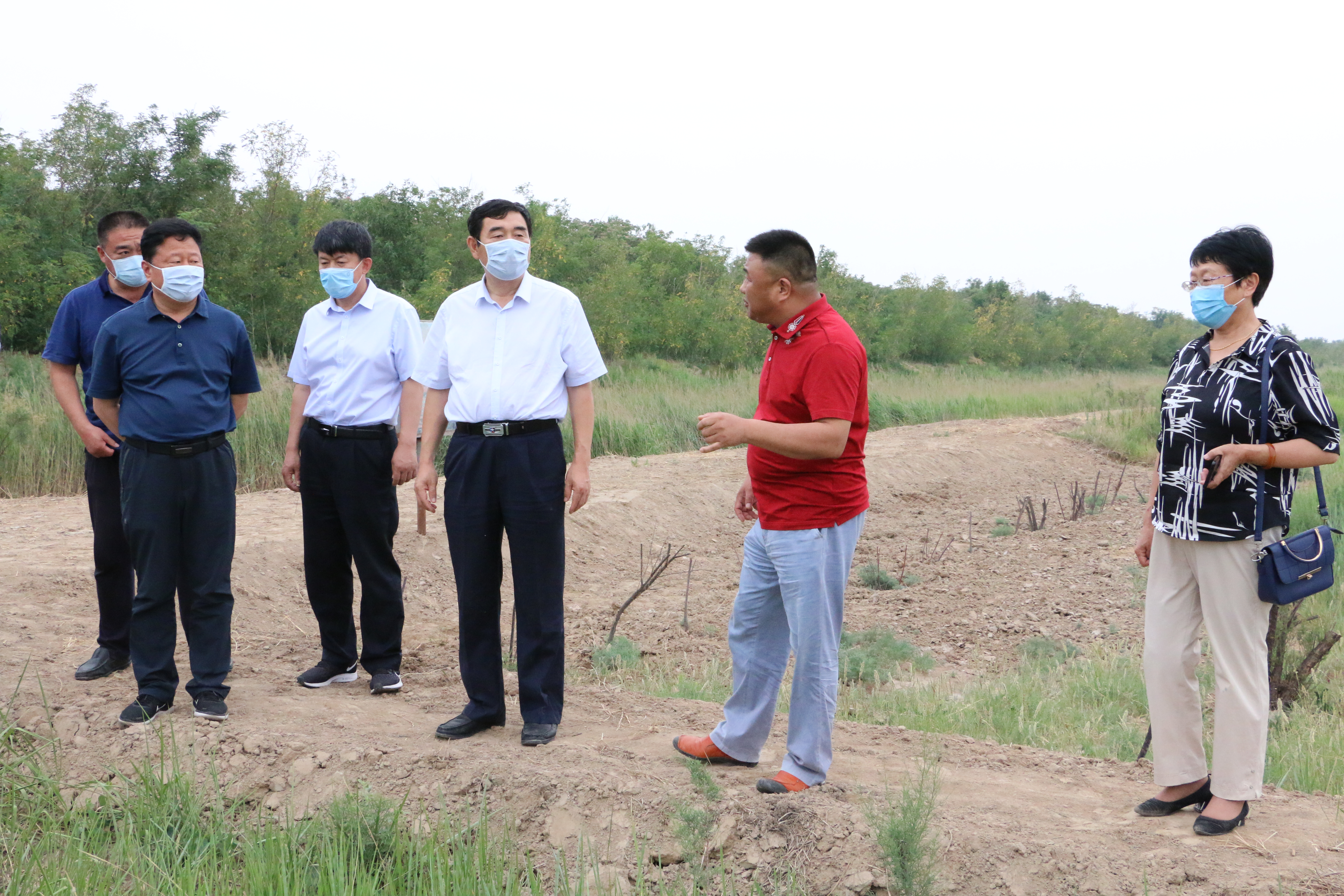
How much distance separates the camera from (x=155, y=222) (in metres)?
4.56

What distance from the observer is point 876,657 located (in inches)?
272

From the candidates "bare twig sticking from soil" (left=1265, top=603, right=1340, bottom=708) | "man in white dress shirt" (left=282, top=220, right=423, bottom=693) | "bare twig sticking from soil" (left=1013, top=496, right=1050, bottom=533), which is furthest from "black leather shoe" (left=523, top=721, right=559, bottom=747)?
"bare twig sticking from soil" (left=1013, top=496, right=1050, bottom=533)

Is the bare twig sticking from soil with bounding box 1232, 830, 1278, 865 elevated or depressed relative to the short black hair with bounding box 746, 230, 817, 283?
depressed

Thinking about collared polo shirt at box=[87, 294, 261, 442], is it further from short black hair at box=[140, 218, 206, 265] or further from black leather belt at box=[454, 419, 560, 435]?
black leather belt at box=[454, 419, 560, 435]

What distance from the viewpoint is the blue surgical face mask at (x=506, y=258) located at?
433cm

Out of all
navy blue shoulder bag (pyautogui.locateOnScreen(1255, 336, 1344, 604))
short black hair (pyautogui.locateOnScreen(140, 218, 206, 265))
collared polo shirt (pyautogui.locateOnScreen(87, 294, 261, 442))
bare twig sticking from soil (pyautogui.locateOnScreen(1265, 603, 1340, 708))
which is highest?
short black hair (pyautogui.locateOnScreen(140, 218, 206, 265))

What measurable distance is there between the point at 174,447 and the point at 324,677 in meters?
1.44

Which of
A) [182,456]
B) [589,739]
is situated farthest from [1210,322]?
[182,456]

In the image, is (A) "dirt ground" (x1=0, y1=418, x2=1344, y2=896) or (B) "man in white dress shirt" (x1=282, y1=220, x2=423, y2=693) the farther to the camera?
(B) "man in white dress shirt" (x1=282, y1=220, x2=423, y2=693)

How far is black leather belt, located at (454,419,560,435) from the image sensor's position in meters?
4.26

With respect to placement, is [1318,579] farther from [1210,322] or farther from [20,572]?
[20,572]

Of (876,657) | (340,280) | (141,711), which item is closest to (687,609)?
(876,657)

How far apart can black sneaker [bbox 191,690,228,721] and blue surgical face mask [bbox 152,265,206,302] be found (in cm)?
166

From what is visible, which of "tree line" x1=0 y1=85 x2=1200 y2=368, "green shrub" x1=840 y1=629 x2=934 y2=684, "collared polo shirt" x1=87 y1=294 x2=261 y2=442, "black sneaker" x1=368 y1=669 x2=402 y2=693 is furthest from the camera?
"tree line" x1=0 y1=85 x2=1200 y2=368
